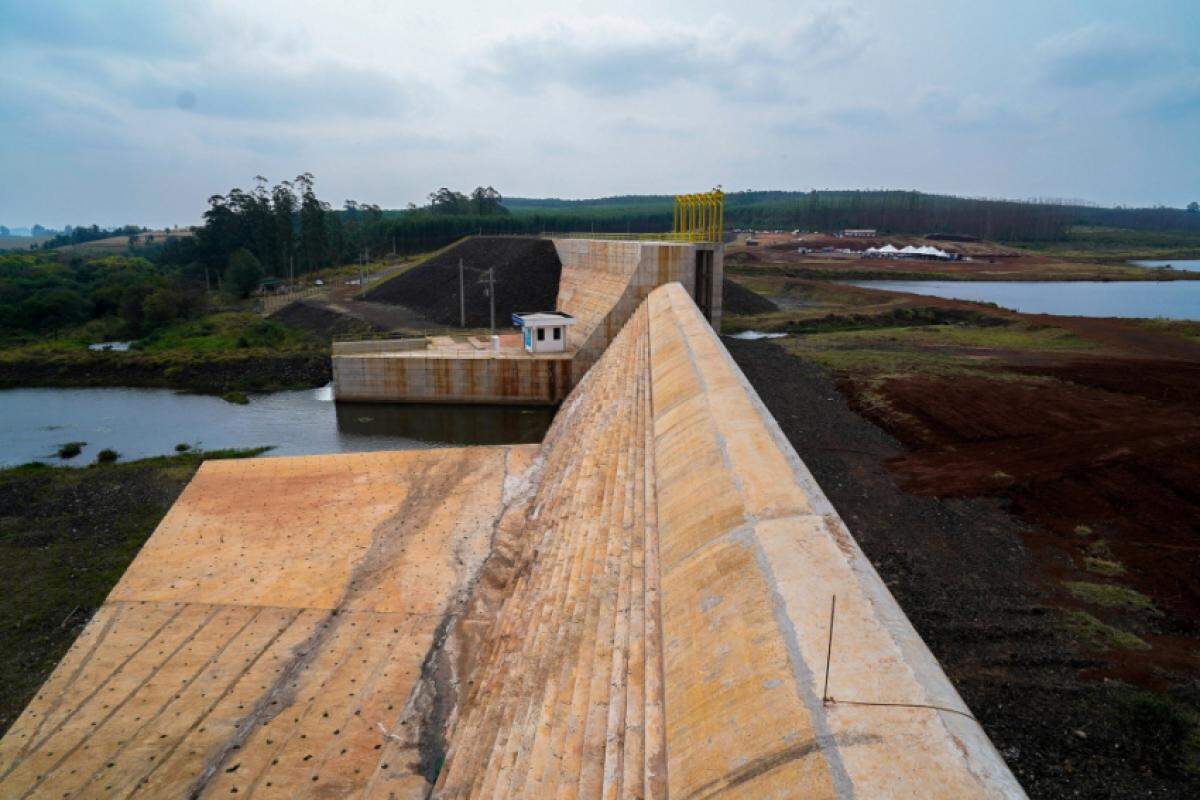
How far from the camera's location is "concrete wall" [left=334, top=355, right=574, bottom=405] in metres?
31.2

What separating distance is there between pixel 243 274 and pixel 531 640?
59.3 m

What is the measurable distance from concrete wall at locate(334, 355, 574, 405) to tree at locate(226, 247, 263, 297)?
3528 cm

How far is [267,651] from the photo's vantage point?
39.7 ft

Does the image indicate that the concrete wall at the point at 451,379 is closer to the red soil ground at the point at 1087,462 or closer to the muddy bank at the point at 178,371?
the muddy bank at the point at 178,371

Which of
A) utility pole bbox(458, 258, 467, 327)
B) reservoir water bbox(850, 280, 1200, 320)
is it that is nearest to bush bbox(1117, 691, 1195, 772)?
utility pole bbox(458, 258, 467, 327)

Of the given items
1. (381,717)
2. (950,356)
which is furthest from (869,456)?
(950,356)

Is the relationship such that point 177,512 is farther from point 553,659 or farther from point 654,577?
point 654,577

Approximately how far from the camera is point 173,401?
31719mm

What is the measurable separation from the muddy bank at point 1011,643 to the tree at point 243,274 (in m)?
55.6

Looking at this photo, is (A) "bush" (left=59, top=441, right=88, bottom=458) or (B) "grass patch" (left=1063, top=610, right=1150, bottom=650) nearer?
(B) "grass patch" (left=1063, top=610, right=1150, bottom=650)

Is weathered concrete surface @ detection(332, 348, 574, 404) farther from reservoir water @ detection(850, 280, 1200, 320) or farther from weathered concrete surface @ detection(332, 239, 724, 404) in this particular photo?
reservoir water @ detection(850, 280, 1200, 320)

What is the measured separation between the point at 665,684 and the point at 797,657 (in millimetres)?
1236

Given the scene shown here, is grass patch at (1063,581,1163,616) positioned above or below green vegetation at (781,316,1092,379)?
below

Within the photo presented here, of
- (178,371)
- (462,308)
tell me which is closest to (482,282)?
(462,308)
